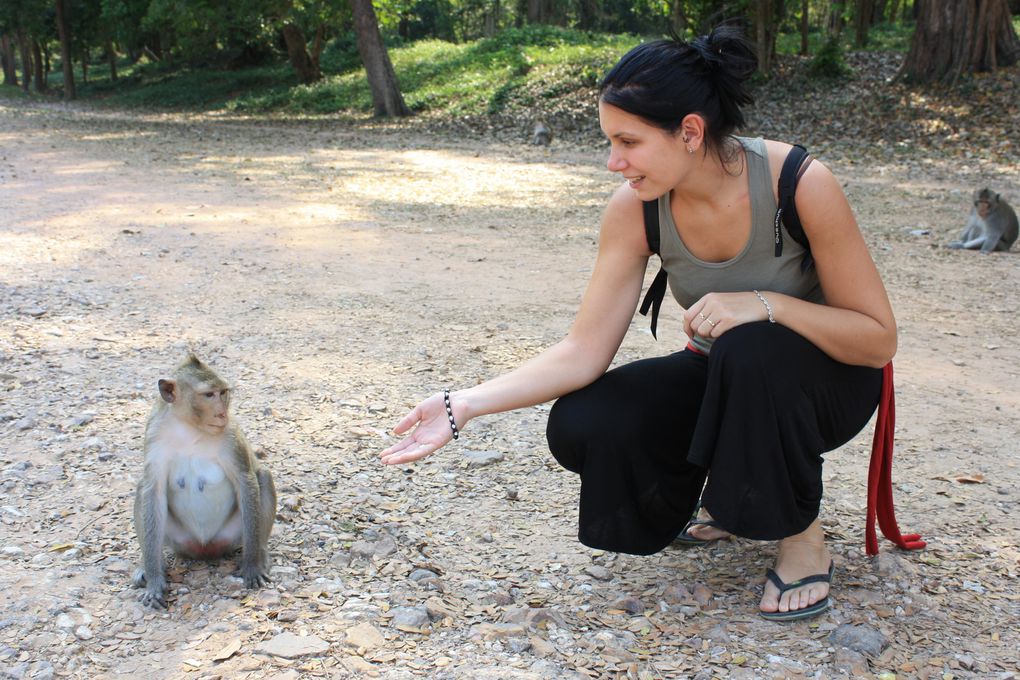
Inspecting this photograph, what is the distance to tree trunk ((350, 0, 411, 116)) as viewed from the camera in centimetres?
1752

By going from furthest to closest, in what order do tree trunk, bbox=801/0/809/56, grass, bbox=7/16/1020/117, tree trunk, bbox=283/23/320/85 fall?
1. tree trunk, bbox=283/23/320/85
2. grass, bbox=7/16/1020/117
3. tree trunk, bbox=801/0/809/56

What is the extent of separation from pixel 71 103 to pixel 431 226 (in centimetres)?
2300

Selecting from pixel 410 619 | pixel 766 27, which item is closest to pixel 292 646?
pixel 410 619

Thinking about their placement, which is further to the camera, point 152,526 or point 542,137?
point 542,137

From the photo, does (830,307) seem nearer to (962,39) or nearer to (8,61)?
(962,39)

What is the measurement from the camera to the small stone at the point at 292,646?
2418 mm

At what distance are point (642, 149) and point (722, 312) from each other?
464 millimetres

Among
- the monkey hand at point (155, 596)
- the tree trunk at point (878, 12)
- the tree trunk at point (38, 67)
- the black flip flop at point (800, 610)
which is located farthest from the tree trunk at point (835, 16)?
the tree trunk at point (38, 67)

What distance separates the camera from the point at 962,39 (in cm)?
1447

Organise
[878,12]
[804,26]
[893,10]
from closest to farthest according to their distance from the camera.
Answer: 1. [804,26]
2. [878,12]
3. [893,10]

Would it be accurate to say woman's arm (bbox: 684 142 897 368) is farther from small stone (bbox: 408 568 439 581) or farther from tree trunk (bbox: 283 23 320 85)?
tree trunk (bbox: 283 23 320 85)

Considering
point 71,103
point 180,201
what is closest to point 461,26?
point 71,103

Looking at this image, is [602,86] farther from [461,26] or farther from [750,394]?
[461,26]

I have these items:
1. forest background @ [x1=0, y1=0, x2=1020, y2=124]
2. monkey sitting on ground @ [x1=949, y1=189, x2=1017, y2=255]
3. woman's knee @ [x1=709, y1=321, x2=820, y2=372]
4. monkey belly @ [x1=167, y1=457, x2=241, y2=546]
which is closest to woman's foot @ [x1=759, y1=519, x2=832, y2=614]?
woman's knee @ [x1=709, y1=321, x2=820, y2=372]
